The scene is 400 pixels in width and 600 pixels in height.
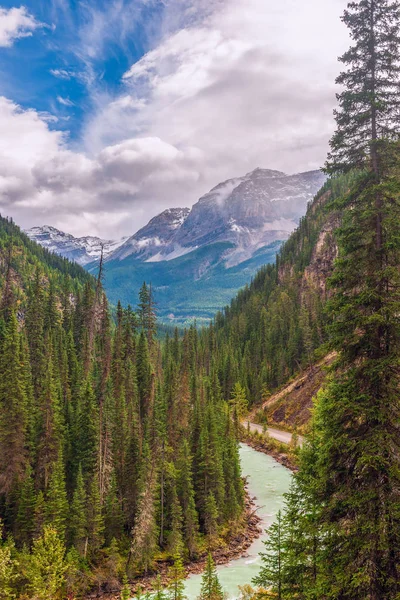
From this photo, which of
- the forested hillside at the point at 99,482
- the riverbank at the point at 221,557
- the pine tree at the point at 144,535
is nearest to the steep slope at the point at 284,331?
the riverbank at the point at 221,557

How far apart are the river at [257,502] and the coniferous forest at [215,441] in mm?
1798

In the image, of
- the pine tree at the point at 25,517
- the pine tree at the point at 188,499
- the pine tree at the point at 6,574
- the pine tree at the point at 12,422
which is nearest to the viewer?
the pine tree at the point at 6,574

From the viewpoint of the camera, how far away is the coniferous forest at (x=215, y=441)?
14180 millimetres

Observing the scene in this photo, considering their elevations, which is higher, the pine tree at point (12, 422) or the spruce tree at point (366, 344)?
the spruce tree at point (366, 344)

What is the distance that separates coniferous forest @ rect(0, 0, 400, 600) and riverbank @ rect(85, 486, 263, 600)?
0.79 meters

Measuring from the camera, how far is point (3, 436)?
48688 millimetres

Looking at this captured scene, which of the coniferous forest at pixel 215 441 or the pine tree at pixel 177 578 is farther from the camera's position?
the pine tree at pixel 177 578

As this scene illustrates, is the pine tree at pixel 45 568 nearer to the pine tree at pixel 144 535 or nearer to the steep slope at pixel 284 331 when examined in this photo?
the pine tree at pixel 144 535

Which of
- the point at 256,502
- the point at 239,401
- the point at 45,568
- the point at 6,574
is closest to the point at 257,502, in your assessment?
the point at 256,502

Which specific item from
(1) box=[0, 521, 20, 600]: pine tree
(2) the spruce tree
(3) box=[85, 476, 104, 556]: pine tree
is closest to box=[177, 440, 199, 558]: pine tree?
(3) box=[85, 476, 104, 556]: pine tree

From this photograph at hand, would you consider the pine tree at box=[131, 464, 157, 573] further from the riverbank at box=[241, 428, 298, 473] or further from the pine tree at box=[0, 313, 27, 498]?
the riverbank at box=[241, 428, 298, 473]

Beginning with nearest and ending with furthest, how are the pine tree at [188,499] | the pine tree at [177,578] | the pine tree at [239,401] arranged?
the pine tree at [177,578] → the pine tree at [188,499] → the pine tree at [239,401]

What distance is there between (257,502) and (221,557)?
54.0ft

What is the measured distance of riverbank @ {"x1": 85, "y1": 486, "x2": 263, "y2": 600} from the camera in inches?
1563
